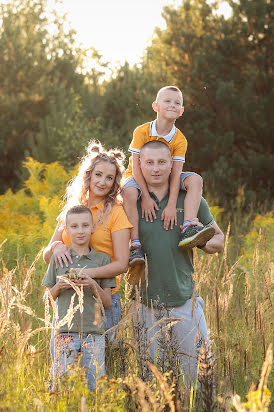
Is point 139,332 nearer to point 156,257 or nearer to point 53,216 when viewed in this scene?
point 156,257

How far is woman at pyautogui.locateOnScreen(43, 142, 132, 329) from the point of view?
129 inches

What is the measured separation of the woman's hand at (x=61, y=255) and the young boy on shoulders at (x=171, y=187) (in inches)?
16.0

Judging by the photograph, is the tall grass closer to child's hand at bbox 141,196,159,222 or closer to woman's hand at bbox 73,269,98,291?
woman's hand at bbox 73,269,98,291

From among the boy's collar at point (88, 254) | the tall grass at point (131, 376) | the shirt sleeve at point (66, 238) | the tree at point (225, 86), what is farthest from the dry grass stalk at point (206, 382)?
the tree at point (225, 86)

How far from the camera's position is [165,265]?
3584 millimetres

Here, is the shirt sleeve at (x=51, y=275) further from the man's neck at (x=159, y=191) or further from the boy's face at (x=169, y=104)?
the boy's face at (x=169, y=104)

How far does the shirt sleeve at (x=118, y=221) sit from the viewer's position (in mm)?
3379

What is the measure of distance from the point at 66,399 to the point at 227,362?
52.0 inches

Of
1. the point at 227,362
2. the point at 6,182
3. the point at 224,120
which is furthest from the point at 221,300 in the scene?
the point at 6,182

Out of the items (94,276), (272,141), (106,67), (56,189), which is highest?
(106,67)

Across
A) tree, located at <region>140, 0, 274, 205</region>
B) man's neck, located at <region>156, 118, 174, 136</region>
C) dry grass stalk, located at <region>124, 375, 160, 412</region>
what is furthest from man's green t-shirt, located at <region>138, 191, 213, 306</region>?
tree, located at <region>140, 0, 274, 205</region>

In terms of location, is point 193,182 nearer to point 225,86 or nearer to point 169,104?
point 169,104

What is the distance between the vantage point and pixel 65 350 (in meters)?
2.82

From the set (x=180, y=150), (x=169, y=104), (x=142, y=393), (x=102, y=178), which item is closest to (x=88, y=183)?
(x=102, y=178)
